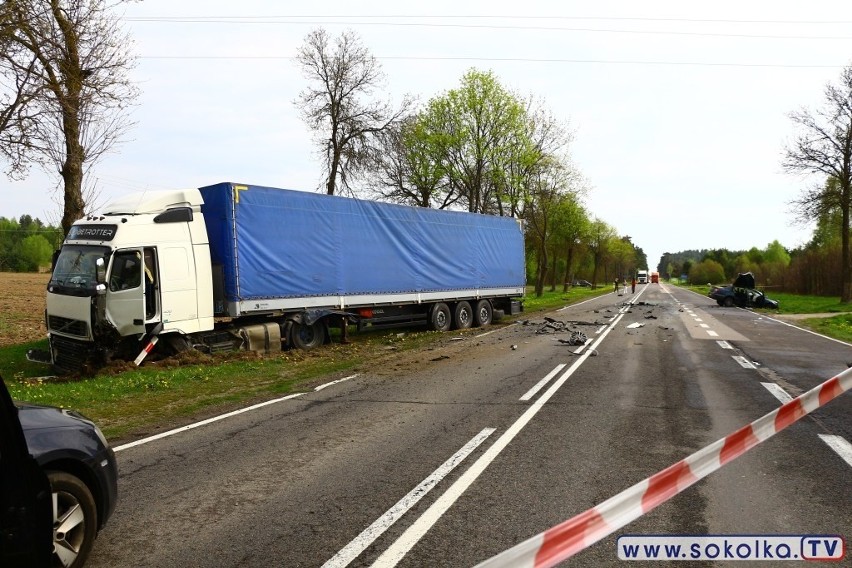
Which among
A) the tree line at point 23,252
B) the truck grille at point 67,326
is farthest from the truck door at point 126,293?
the tree line at point 23,252

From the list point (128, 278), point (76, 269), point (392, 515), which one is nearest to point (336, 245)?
point (128, 278)

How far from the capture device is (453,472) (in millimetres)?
5039

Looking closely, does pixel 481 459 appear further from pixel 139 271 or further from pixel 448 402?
pixel 139 271

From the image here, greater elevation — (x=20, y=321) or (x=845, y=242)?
(x=845, y=242)

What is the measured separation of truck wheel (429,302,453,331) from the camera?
18.9 m

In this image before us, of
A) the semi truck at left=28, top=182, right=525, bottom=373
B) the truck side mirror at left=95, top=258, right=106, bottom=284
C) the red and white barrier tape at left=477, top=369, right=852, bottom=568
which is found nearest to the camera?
the red and white barrier tape at left=477, top=369, right=852, bottom=568

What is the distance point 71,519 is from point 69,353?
9.53m

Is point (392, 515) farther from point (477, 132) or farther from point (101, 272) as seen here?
point (477, 132)

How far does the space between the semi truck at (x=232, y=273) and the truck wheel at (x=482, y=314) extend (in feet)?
9.87

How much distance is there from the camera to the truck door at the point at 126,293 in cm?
1094

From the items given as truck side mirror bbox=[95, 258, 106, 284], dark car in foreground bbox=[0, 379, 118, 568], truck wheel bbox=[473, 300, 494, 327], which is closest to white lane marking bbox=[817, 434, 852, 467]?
dark car in foreground bbox=[0, 379, 118, 568]

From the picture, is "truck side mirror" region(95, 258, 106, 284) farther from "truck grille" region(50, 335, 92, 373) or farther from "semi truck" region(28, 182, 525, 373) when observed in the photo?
"truck grille" region(50, 335, 92, 373)

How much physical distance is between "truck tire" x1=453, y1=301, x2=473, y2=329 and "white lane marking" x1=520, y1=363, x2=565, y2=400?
865 cm

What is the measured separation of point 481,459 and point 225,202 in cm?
939
